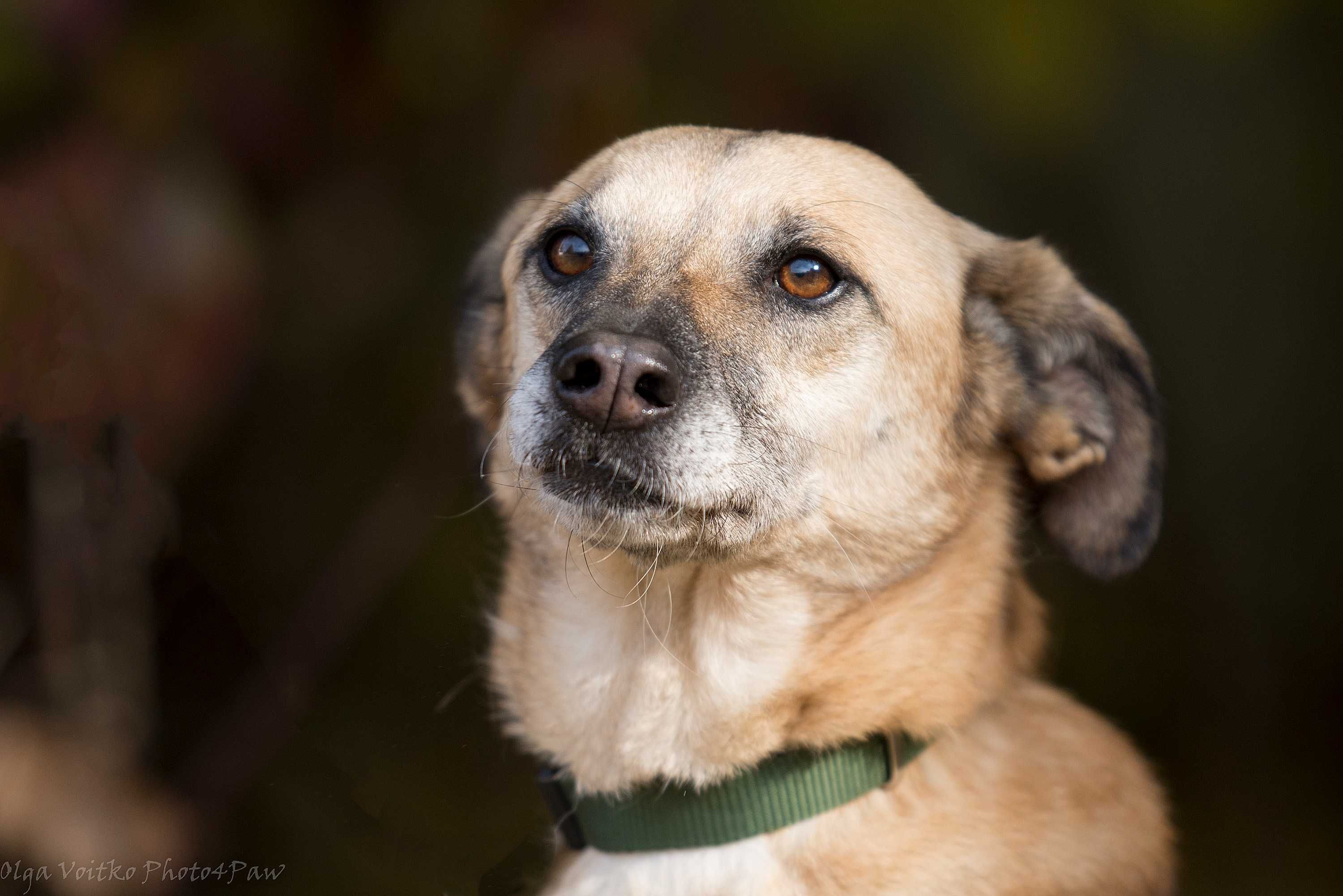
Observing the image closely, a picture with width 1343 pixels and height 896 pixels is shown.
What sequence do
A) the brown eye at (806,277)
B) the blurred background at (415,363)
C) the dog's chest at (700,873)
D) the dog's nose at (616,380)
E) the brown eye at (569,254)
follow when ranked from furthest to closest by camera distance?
the blurred background at (415,363) → the brown eye at (569,254) → the brown eye at (806,277) → the dog's chest at (700,873) → the dog's nose at (616,380)

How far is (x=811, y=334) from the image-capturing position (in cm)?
171

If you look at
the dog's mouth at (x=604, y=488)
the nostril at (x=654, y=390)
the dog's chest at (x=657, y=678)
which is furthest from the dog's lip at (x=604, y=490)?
the dog's chest at (x=657, y=678)

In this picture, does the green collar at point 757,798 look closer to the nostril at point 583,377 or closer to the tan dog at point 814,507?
the tan dog at point 814,507

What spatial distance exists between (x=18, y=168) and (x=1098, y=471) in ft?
7.22

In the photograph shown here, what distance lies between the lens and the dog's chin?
1.52 m

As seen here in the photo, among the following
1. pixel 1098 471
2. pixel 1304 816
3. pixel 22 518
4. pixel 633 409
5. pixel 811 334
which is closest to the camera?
pixel 633 409

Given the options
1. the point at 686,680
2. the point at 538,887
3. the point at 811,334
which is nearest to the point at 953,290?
the point at 811,334

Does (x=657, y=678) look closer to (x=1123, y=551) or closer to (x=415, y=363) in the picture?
(x=1123, y=551)

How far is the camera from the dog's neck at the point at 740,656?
65.8 inches

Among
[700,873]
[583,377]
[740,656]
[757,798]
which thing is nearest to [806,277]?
[583,377]

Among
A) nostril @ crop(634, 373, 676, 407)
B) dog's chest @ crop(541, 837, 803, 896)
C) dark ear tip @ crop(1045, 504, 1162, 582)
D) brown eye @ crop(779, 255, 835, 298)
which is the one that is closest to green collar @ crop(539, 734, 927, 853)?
dog's chest @ crop(541, 837, 803, 896)

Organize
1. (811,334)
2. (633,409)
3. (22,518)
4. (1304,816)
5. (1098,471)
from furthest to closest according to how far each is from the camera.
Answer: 1. (1304,816)
2. (22,518)
3. (1098,471)
4. (811,334)
5. (633,409)

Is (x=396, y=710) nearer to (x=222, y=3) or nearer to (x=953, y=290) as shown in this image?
(x=953, y=290)

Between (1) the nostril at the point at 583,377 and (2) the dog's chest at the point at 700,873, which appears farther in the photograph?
(2) the dog's chest at the point at 700,873
